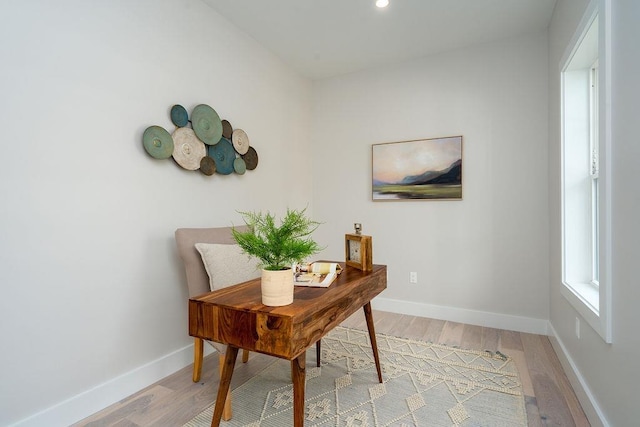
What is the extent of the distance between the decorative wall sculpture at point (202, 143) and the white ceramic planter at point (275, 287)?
1.37 meters

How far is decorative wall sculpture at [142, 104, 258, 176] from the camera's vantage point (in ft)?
6.88

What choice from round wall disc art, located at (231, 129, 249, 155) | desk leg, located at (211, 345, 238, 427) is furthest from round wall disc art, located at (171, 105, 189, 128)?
desk leg, located at (211, 345, 238, 427)

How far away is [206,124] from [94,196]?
36.6 inches

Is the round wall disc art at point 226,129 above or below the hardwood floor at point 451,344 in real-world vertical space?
above

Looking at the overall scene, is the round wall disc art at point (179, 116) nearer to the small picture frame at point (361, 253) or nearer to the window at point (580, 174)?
the small picture frame at point (361, 253)

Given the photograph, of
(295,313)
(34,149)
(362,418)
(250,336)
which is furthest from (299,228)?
(34,149)

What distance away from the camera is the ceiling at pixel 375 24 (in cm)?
248

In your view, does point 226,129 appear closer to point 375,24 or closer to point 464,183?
point 375,24

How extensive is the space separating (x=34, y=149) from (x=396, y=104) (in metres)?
3.04

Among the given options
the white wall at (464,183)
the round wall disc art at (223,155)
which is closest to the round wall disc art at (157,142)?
the round wall disc art at (223,155)

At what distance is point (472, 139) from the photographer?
10.2 feet

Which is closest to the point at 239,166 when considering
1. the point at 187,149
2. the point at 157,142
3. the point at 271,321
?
the point at 187,149

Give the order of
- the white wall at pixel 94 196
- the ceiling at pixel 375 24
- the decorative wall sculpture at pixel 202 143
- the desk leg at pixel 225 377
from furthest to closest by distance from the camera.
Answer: the ceiling at pixel 375 24, the decorative wall sculpture at pixel 202 143, the white wall at pixel 94 196, the desk leg at pixel 225 377

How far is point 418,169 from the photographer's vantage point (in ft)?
10.9
